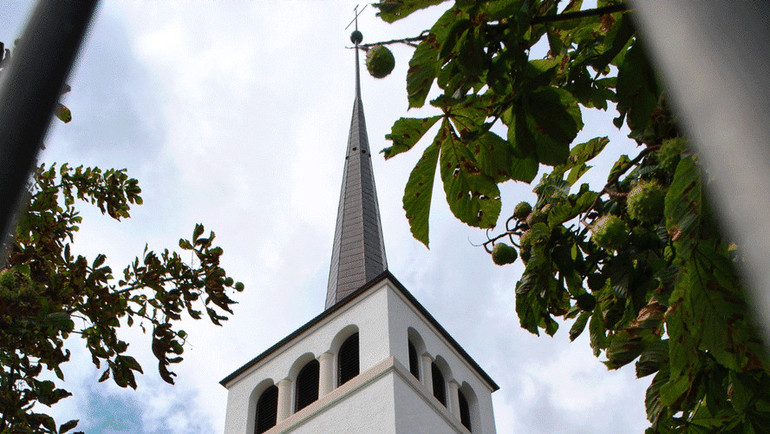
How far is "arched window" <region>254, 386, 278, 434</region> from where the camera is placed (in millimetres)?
20234

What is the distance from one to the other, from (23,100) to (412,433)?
56.1 feet

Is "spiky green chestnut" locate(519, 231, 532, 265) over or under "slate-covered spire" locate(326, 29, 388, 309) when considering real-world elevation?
under

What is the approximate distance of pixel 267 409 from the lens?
20.7 metres

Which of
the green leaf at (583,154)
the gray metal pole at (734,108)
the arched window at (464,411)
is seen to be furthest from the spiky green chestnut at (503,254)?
the arched window at (464,411)

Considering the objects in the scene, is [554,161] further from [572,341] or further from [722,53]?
[722,53]

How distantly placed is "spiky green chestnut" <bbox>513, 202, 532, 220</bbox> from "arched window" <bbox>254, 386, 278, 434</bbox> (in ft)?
60.5

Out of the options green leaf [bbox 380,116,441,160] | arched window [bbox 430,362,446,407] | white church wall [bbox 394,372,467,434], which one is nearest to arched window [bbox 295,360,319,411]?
white church wall [bbox 394,372,467,434]

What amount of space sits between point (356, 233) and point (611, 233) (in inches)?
897

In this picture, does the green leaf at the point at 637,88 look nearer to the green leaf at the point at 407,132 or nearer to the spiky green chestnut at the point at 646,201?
the spiky green chestnut at the point at 646,201

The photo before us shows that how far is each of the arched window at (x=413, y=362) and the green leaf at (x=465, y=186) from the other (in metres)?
17.7

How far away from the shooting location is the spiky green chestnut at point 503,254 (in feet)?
8.62

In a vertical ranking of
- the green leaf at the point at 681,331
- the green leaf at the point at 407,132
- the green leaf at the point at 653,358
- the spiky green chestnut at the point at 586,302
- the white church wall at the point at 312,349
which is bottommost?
the green leaf at the point at 681,331

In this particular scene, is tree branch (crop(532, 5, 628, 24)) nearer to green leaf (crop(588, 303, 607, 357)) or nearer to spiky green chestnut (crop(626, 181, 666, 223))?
spiky green chestnut (crop(626, 181, 666, 223))

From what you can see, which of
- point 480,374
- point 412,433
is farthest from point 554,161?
point 480,374
